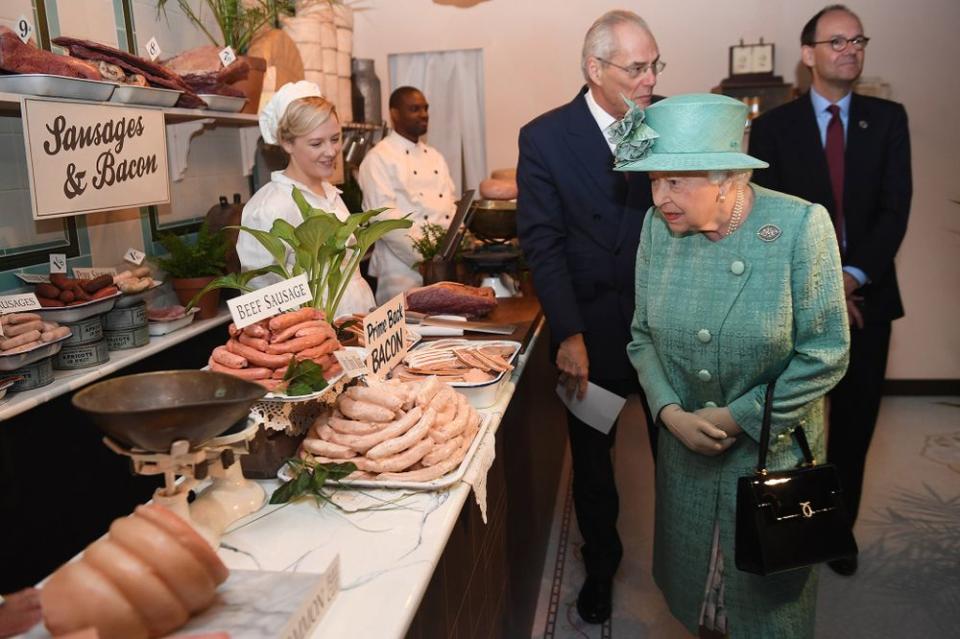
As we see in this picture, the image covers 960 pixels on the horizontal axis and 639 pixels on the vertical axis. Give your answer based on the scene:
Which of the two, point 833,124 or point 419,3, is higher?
point 419,3

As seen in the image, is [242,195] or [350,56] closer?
[242,195]

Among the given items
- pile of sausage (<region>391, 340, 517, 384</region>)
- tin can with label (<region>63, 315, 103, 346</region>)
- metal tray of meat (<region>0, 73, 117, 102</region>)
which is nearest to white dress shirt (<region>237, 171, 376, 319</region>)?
tin can with label (<region>63, 315, 103, 346</region>)

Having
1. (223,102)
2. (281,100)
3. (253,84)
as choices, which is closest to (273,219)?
(281,100)

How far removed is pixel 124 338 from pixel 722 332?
2216 mm

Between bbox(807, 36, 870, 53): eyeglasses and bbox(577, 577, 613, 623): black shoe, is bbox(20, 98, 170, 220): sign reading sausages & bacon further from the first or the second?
bbox(807, 36, 870, 53): eyeglasses

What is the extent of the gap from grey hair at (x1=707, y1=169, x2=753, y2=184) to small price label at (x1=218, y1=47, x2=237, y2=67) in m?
2.51

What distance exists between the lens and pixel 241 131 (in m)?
4.68

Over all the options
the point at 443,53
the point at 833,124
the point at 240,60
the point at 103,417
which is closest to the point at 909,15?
the point at 833,124

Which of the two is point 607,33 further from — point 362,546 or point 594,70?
point 362,546

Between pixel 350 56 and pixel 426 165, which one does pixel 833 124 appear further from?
pixel 350 56

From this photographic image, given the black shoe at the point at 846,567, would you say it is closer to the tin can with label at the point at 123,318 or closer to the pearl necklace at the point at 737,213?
the pearl necklace at the point at 737,213

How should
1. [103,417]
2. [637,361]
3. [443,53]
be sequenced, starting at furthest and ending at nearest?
[443,53], [637,361], [103,417]

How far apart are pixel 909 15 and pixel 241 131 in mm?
4340

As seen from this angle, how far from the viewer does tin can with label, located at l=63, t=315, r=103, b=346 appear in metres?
2.72
